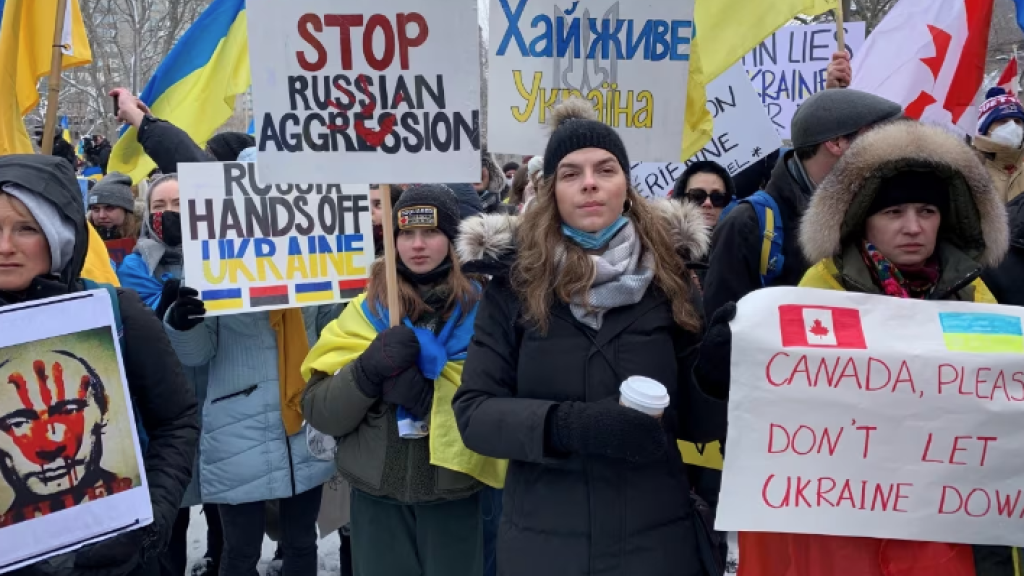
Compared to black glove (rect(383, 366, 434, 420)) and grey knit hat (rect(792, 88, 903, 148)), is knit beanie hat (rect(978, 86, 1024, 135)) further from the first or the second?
black glove (rect(383, 366, 434, 420))

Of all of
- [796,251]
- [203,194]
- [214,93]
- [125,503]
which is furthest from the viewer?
[214,93]

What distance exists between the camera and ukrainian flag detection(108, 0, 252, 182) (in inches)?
218

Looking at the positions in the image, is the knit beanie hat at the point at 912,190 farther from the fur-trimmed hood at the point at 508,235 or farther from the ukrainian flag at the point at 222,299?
the ukrainian flag at the point at 222,299

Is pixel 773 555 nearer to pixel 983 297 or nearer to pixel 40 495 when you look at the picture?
pixel 983 297

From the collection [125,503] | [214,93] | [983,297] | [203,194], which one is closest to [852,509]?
[983,297]

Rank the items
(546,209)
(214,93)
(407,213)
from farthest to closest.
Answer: (214,93) < (407,213) < (546,209)

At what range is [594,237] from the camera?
97.8 inches

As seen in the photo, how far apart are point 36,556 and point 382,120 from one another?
181 cm

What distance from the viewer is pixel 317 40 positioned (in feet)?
9.91

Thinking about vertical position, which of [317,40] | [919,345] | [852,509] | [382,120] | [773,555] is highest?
[317,40]

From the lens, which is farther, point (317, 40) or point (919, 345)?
point (317, 40)

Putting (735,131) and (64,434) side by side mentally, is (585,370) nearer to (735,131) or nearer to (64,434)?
(64,434)

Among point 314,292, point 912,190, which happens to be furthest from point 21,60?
point 912,190

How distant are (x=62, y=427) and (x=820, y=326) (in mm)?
1983
